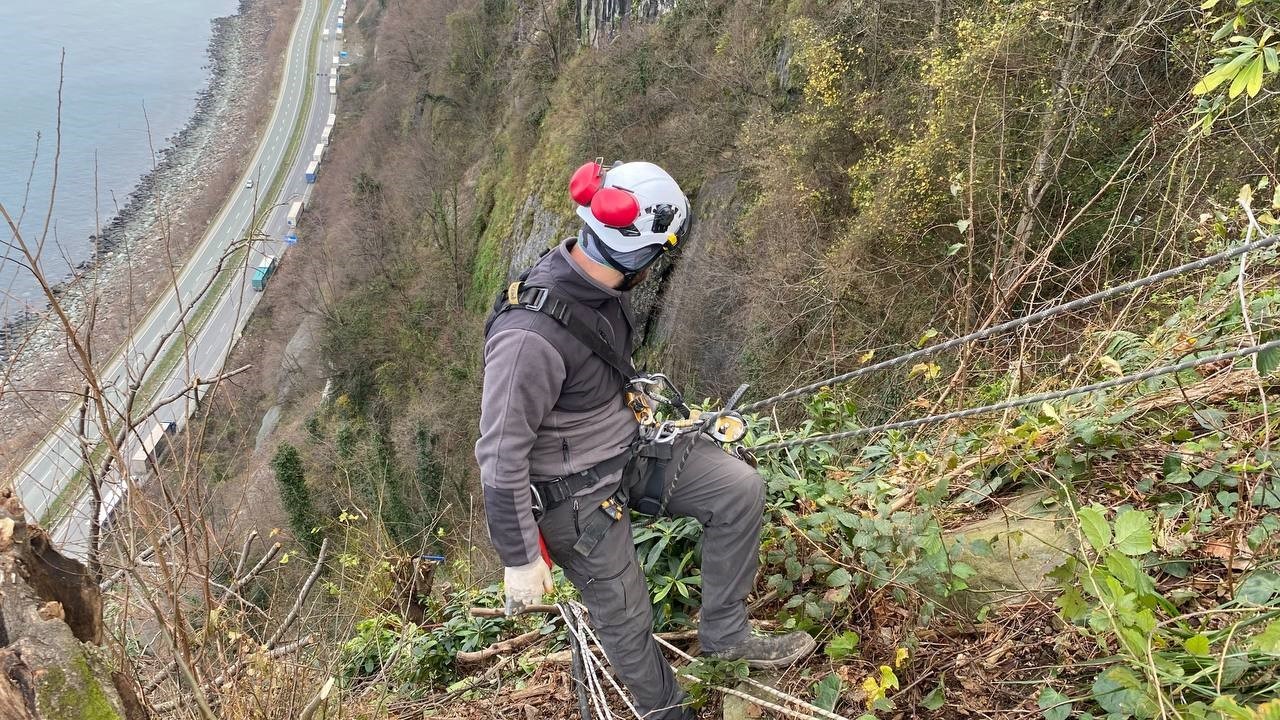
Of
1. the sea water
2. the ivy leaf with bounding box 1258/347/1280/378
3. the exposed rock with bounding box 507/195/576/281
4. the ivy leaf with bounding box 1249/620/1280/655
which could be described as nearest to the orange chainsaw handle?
the ivy leaf with bounding box 1249/620/1280/655

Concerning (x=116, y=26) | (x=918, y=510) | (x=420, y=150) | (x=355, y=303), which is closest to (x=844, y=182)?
(x=918, y=510)

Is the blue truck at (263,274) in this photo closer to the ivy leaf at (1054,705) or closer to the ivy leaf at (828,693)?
the ivy leaf at (828,693)

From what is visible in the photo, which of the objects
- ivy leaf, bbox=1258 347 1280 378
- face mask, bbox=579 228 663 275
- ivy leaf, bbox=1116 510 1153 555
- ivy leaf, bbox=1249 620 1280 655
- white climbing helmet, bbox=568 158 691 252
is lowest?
ivy leaf, bbox=1249 620 1280 655

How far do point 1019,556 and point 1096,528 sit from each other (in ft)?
3.16

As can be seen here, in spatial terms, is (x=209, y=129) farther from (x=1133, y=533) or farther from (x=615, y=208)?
(x=1133, y=533)

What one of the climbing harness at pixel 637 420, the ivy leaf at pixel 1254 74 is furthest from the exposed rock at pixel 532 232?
the ivy leaf at pixel 1254 74

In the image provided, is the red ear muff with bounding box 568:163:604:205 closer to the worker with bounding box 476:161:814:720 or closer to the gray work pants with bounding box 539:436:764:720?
the worker with bounding box 476:161:814:720

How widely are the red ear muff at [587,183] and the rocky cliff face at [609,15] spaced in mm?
24209

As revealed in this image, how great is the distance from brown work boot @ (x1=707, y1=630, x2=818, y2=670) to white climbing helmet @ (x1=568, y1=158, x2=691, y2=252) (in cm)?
160

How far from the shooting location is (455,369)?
27.1 meters

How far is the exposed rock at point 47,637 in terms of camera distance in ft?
6.27

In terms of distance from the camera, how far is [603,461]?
103 inches

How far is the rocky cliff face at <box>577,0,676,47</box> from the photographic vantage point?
83.4 feet

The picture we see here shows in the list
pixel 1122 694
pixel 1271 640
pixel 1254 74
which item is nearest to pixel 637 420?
pixel 1122 694
